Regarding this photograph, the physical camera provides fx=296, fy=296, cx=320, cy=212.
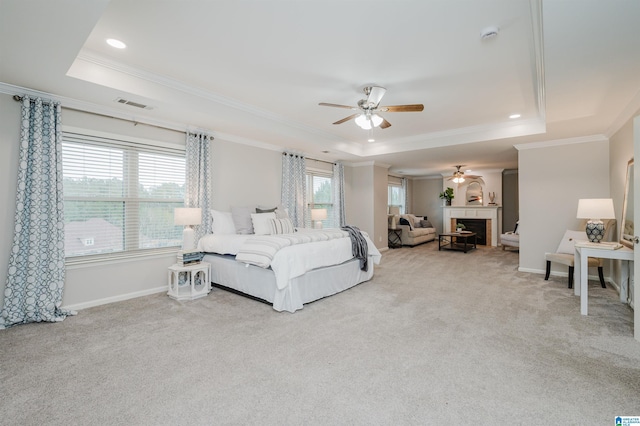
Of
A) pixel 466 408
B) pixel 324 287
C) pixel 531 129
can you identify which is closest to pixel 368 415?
pixel 466 408

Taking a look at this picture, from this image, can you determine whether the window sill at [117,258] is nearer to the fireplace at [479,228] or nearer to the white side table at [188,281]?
the white side table at [188,281]

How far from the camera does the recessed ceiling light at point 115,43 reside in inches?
107

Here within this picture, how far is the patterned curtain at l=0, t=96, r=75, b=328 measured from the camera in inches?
119

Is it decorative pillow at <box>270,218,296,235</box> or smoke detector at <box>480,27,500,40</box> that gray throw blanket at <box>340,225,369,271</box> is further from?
smoke detector at <box>480,27,500,40</box>

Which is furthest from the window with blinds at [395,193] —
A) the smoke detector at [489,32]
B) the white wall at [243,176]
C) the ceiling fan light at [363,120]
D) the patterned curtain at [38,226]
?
the patterned curtain at [38,226]

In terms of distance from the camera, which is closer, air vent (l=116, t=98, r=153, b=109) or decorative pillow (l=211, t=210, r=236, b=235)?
air vent (l=116, t=98, r=153, b=109)

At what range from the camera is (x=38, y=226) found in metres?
3.14

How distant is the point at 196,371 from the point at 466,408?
181cm

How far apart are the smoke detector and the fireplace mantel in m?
7.87

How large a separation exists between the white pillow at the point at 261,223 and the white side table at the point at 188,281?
0.90 m

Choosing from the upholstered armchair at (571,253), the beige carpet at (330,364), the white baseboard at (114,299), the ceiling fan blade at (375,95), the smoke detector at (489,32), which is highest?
the smoke detector at (489,32)

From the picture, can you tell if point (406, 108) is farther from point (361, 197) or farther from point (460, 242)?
point (460, 242)

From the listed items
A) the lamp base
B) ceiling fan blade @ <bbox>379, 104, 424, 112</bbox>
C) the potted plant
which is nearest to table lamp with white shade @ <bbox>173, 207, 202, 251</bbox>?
ceiling fan blade @ <bbox>379, 104, 424, 112</bbox>

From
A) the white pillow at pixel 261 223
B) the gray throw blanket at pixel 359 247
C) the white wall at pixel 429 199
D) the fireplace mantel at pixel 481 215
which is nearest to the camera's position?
the gray throw blanket at pixel 359 247
